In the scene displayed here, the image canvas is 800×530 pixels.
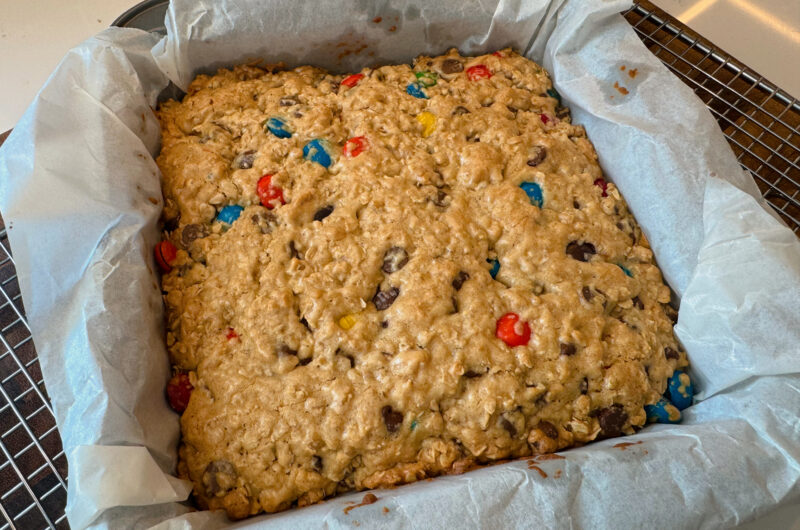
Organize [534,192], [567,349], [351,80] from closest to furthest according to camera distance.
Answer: [567,349]
[534,192]
[351,80]

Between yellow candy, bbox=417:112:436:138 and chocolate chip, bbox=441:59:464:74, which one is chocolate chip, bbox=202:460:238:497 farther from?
chocolate chip, bbox=441:59:464:74

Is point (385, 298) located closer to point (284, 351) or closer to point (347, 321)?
point (347, 321)

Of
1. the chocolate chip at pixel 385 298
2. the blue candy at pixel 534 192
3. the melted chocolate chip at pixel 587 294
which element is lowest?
the chocolate chip at pixel 385 298

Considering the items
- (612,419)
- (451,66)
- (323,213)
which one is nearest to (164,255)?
(323,213)

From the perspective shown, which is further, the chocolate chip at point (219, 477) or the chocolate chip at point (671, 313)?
the chocolate chip at point (671, 313)

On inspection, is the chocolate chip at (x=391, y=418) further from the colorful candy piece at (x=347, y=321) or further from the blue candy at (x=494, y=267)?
the blue candy at (x=494, y=267)

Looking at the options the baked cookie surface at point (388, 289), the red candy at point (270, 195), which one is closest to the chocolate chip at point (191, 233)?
the baked cookie surface at point (388, 289)

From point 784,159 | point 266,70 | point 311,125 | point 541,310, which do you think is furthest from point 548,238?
point 266,70
